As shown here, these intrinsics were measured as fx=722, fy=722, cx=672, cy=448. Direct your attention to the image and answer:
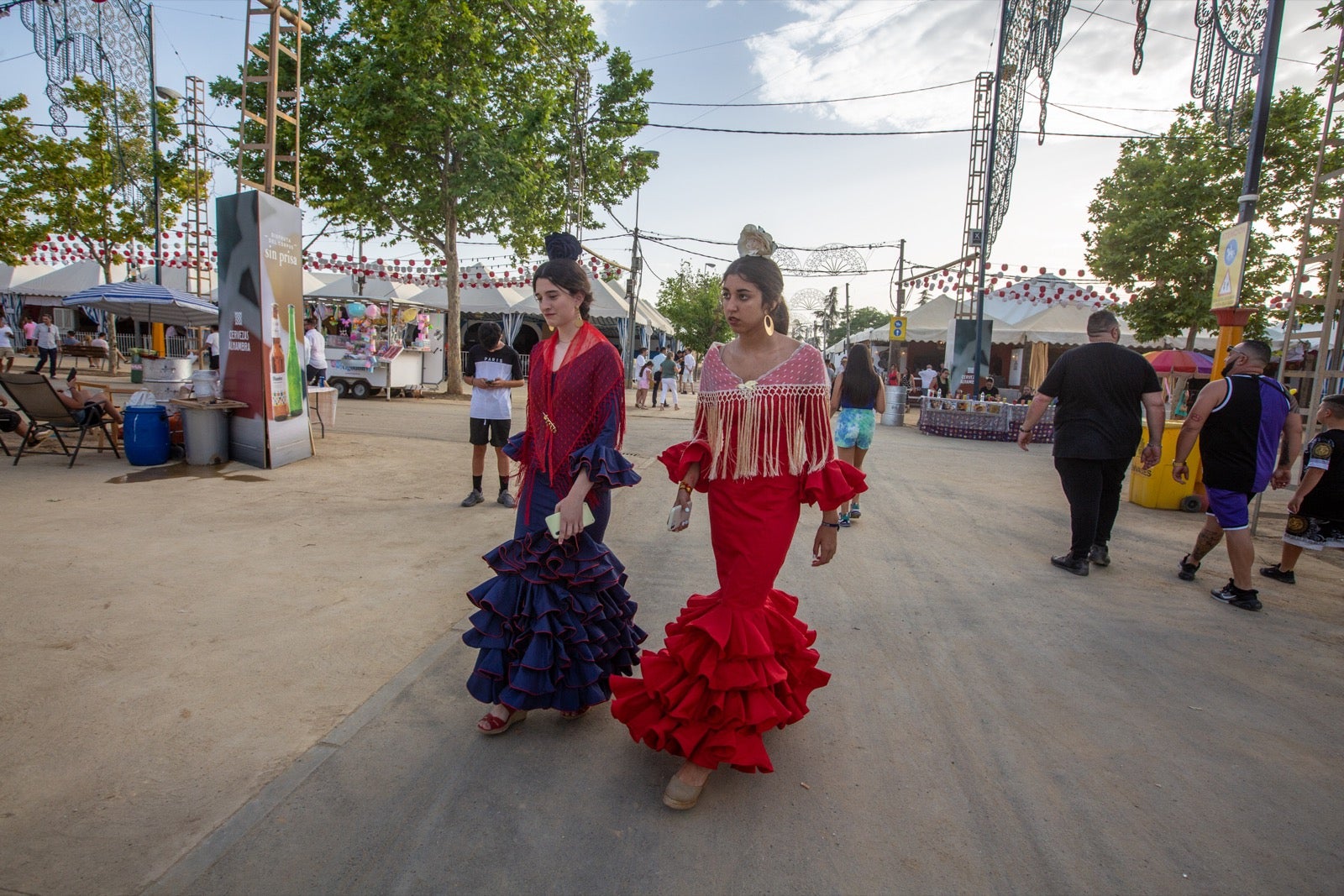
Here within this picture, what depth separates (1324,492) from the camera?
512 cm

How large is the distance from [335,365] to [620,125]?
395 inches

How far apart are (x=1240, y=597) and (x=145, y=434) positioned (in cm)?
1015

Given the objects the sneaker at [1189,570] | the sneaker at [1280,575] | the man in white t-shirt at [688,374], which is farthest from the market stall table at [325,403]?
the man in white t-shirt at [688,374]

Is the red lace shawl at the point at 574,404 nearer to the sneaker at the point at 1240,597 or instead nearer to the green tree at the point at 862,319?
the sneaker at the point at 1240,597

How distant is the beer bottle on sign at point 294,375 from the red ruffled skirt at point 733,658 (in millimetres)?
7491

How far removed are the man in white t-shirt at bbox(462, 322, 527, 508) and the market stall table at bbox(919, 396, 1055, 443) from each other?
42.9ft

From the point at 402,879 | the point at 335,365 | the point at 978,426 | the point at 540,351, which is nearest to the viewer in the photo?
the point at 402,879

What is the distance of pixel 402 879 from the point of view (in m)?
2.04

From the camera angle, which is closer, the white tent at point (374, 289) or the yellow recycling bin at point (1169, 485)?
the yellow recycling bin at point (1169, 485)

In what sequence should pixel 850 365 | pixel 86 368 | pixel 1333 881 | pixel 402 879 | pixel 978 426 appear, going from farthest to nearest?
1. pixel 86 368
2. pixel 978 426
3. pixel 850 365
4. pixel 1333 881
5. pixel 402 879

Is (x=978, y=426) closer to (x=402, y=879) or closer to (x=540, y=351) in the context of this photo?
(x=540, y=351)

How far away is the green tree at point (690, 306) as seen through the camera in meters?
50.3

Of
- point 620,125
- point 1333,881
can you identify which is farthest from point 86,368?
point 1333,881

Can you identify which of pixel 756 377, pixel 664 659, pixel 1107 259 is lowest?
pixel 664 659
